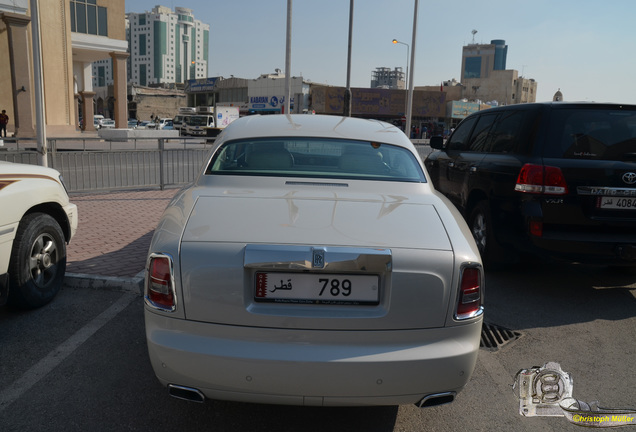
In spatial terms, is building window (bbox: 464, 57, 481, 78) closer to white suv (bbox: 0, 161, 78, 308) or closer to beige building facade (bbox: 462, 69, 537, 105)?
beige building facade (bbox: 462, 69, 537, 105)

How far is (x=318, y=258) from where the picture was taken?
2.46m

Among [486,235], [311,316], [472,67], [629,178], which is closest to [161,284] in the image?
[311,316]

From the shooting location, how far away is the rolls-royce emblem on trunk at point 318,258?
8.05 feet

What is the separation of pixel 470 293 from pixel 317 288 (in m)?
0.76

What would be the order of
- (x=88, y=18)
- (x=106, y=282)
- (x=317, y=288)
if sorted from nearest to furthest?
(x=317, y=288), (x=106, y=282), (x=88, y=18)

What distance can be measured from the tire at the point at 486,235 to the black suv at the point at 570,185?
6 cm

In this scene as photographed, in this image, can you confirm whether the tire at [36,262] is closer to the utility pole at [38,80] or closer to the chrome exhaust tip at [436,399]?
Result: the chrome exhaust tip at [436,399]

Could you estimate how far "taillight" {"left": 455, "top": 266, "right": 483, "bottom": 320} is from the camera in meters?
2.58

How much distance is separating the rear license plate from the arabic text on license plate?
11.0 ft

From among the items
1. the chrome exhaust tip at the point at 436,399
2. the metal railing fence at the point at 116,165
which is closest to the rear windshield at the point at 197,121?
the metal railing fence at the point at 116,165

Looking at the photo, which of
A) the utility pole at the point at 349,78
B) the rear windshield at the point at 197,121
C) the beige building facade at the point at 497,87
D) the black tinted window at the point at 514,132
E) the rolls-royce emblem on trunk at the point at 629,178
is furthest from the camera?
the beige building facade at the point at 497,87

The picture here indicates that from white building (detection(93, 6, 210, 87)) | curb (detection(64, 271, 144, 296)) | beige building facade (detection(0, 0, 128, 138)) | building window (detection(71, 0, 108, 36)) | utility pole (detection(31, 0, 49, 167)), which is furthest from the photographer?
white building (detection(93, 6, 210, 87))

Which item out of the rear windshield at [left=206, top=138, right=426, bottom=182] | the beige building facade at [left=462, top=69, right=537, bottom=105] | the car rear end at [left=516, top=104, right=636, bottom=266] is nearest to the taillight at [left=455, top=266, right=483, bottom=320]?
the rear windshield at [left=206, top=138, right=426, bottom=182]

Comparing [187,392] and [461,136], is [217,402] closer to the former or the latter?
[187,392]
